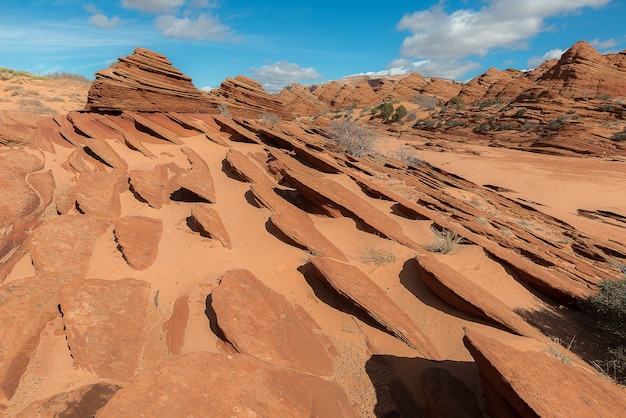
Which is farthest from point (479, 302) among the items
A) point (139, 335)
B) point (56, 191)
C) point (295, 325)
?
point (56, 191)

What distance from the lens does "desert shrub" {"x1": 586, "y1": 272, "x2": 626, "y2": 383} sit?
3631 mm

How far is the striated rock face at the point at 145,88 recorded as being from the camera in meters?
13.1

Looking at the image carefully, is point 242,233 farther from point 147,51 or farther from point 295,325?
point 147,51

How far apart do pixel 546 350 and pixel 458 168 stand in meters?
18.2

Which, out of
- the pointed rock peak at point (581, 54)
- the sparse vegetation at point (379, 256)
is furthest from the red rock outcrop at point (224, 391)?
the pointed rock peak at point (581, 54)

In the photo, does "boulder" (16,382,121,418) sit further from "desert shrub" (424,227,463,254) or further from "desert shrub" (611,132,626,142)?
"desert shrub" (611,132,626,142)

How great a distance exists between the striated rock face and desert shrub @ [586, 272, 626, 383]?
1645 cm

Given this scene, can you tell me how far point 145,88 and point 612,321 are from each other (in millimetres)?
17051

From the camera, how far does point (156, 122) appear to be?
44.6 feet

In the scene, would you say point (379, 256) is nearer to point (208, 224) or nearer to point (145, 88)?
point (208, 224)

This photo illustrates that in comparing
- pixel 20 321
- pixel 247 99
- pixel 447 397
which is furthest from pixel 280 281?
pixel 247 99

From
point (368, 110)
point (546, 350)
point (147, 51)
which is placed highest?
point (368, 110)

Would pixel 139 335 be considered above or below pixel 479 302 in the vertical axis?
below

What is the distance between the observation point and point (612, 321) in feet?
14.3
